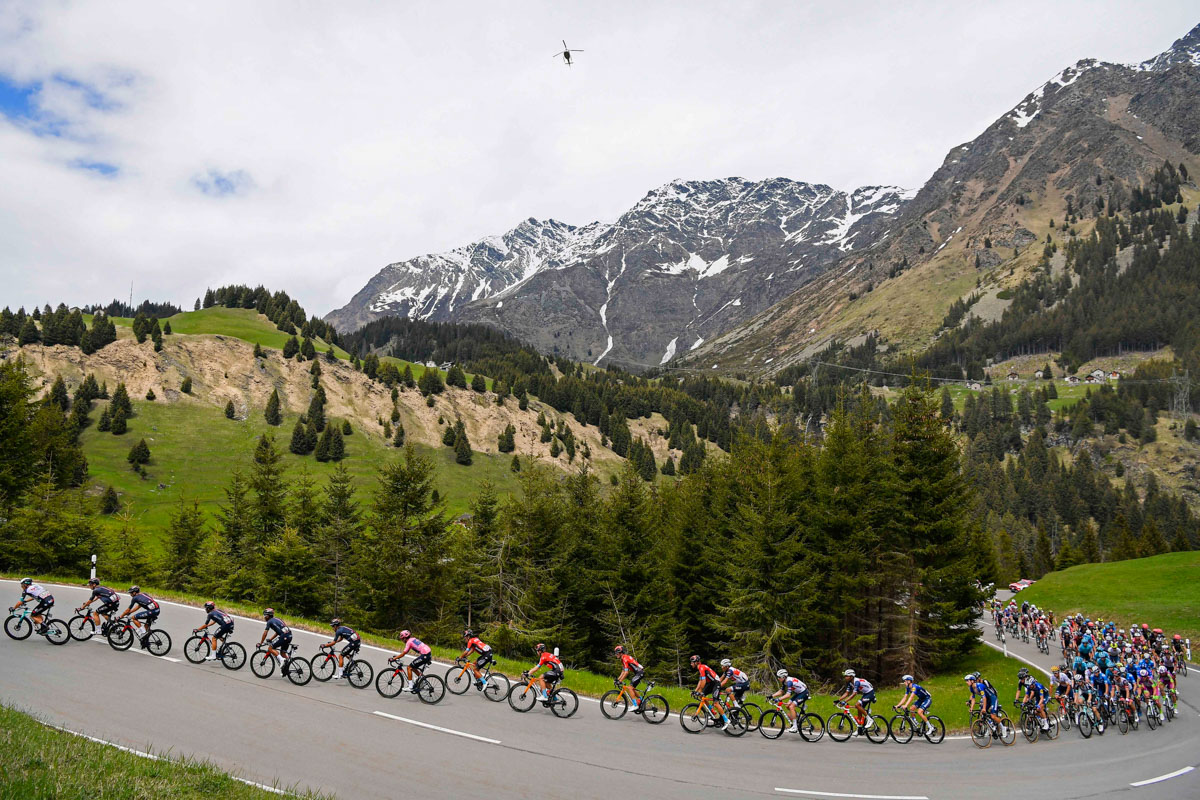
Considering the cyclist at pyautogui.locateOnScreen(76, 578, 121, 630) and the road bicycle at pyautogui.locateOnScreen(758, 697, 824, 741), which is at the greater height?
the cyclist at pyautogui.locateOnScreen(76, 578, 121, 630)

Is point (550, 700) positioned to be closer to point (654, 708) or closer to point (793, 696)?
point (654, 708)

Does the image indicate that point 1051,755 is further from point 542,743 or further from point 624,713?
point 542,743

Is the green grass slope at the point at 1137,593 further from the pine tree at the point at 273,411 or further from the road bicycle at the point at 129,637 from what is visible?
the pine tree at the point at 273,411

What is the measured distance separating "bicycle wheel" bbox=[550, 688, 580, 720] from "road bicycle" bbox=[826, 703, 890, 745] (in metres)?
8.86

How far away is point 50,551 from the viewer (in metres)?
38.4

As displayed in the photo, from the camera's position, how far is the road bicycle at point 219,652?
2161 cm

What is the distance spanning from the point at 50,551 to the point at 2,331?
111897mm

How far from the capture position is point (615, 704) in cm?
2134

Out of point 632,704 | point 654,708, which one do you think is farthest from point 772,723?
point 632,704

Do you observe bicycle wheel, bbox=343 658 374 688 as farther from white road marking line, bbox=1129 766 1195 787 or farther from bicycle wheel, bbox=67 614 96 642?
white road marking line, bbox=1129 766 1195 787

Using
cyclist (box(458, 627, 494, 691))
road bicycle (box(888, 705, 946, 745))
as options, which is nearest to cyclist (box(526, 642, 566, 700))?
cyclist (box(458, 627, 494, 691))

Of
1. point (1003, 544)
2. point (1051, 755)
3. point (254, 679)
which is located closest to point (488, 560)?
point (254, 679)

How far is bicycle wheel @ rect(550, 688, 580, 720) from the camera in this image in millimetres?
20531

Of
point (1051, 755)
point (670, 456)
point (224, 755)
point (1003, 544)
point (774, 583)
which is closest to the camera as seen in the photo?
point (224, 755)
